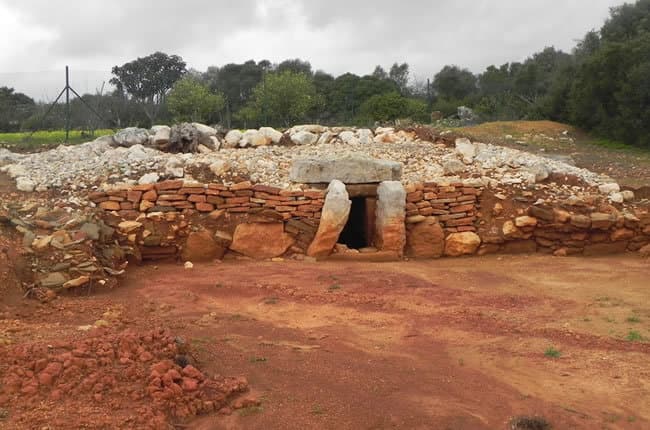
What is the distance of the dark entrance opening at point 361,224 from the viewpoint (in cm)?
989

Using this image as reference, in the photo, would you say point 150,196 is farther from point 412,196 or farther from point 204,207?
point 412,196

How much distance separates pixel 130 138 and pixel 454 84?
3121 cm

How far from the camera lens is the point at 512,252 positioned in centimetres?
970

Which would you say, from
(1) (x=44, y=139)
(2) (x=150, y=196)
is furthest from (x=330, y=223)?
(1) (x=44, y=139)

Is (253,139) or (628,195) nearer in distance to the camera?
(628,195)

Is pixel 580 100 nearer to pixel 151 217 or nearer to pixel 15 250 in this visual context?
pixel 151 217

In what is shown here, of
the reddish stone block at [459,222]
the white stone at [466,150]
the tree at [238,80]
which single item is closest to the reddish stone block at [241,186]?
the reddish stone block at [459,222]

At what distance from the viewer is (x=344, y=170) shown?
956 cm

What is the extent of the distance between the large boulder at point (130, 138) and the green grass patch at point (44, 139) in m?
1.97

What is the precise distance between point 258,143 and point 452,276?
5.17m

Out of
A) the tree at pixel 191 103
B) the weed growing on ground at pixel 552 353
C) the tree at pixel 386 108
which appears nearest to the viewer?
the weed growing on ground at pixel 552 353

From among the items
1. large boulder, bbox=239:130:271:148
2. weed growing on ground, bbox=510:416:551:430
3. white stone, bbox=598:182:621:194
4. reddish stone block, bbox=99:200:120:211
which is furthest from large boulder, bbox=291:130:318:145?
weed growing on ground, bbox=510:416:551:430

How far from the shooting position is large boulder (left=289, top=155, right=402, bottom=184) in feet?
31.2

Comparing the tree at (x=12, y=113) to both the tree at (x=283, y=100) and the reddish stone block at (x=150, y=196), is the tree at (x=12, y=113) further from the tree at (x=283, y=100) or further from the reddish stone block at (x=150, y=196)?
the reddish stone block at (x=150, y=196)
